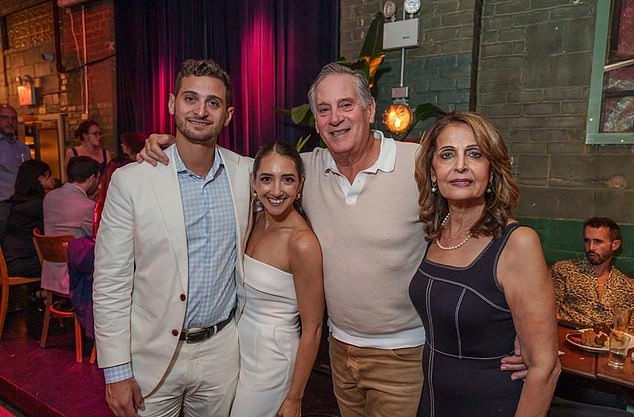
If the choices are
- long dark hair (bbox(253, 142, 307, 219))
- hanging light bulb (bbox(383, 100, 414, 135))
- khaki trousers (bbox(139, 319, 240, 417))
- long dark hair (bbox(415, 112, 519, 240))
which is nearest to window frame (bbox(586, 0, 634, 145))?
hanging light bulb (bbox(383, 100, 414, 135))

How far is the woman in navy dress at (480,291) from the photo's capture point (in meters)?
1.27

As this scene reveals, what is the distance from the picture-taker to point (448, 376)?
1.41m

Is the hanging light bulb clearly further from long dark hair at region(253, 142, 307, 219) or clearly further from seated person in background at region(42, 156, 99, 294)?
seated person in background at region(42, 156, 99, 294)

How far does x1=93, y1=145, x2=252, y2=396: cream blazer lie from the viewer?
161 cm

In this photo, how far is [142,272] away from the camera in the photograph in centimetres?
167

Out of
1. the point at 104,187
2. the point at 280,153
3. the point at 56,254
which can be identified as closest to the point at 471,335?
the point at 280,153

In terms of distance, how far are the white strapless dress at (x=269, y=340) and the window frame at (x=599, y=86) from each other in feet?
8.69

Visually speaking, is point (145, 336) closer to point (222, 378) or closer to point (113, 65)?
point (222, 378)

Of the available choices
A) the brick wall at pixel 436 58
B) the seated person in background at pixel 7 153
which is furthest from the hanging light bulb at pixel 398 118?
the seated person in background at pixel 7 153

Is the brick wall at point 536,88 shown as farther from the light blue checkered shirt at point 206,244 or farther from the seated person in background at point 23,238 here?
the seated person in background at point 23,238

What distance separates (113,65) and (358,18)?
351 cm

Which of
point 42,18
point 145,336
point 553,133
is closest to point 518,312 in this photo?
point 145,336

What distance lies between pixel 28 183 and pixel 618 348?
436cm

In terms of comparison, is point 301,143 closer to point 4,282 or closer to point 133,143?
point 133,143
